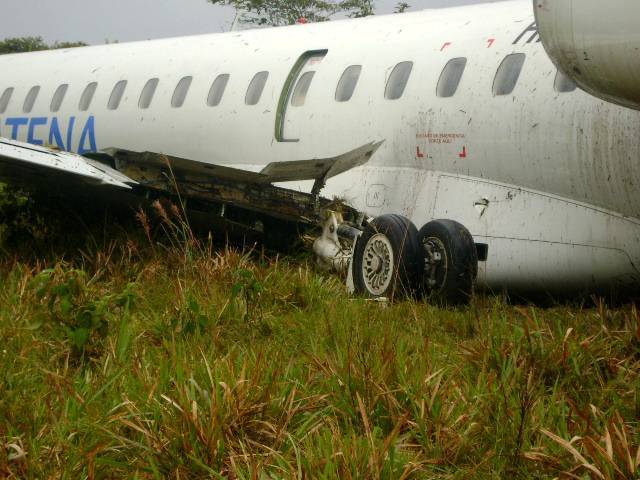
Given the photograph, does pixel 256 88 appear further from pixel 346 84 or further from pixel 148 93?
pixel 148 93

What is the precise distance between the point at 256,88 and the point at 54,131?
4.22 metres

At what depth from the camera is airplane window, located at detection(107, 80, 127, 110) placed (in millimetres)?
12891

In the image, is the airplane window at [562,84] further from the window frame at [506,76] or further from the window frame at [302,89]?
the window frame at [302,89]

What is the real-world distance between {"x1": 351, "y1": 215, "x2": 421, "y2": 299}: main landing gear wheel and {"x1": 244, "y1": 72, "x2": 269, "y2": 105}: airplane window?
10.7 ft

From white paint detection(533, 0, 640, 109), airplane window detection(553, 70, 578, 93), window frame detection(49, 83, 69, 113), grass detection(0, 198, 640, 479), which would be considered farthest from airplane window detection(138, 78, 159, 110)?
white paint detection(533, 0, 640, 109)

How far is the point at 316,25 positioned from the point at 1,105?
612cm

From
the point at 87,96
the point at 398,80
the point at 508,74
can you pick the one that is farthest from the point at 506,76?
the point at 87,96

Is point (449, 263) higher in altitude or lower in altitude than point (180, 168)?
lower

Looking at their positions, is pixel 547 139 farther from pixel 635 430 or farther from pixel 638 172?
pixel 635 430

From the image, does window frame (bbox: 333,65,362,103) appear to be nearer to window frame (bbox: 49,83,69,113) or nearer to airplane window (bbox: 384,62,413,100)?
airplane window (bbox: 384,62,413,100)

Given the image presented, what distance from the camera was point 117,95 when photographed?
510 inches

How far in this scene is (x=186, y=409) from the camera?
403 centimetres

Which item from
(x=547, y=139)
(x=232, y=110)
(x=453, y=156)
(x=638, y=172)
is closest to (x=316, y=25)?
(x=232, y=110)

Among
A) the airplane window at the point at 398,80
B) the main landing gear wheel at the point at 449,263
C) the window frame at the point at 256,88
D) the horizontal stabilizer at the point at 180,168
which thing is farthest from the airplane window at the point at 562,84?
the window frame at the point at 256,88
